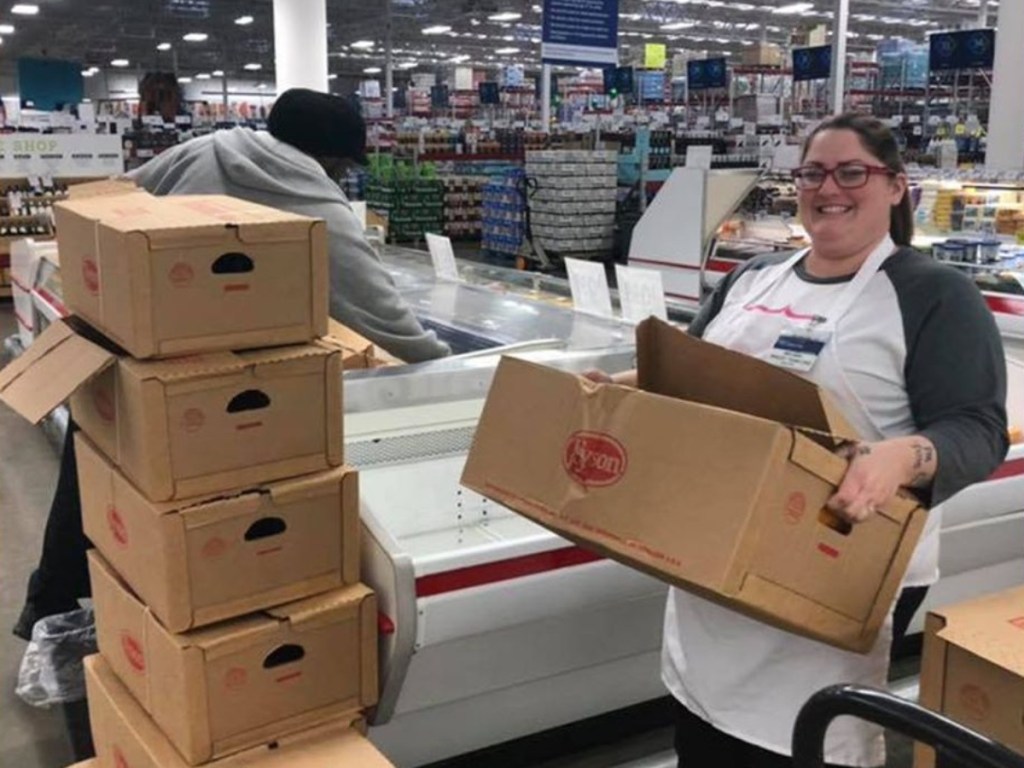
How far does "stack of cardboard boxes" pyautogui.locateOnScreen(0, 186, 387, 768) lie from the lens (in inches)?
76.5

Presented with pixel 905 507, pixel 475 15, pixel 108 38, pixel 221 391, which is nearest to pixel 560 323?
pixel 221 391

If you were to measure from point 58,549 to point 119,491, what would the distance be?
1096 mm

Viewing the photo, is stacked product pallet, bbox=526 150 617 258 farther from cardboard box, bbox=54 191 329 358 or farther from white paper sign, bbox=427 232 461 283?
cardboard box, bbox=54 191 329 358

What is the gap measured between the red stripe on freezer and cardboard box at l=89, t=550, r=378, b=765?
0.43 feet

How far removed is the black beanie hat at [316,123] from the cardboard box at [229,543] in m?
1.00

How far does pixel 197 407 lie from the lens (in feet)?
6.44

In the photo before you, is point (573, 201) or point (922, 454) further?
point (573, 201)

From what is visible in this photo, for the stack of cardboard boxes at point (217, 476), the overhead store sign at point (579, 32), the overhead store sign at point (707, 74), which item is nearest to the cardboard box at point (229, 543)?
the stack of cardboard boxes at point (217, 476)

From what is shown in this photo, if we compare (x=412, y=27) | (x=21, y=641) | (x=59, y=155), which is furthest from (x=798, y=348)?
(x=412, y=27)

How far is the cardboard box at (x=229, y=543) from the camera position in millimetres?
1969

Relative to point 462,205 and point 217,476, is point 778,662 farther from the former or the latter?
point 462,205

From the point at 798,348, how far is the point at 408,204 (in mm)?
13999

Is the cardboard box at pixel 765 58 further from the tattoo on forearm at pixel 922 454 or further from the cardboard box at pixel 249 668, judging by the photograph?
the tattoo on forearm at pixel 922 454

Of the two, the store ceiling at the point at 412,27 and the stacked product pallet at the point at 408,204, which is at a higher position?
the store ceiling at the point at 412,27
